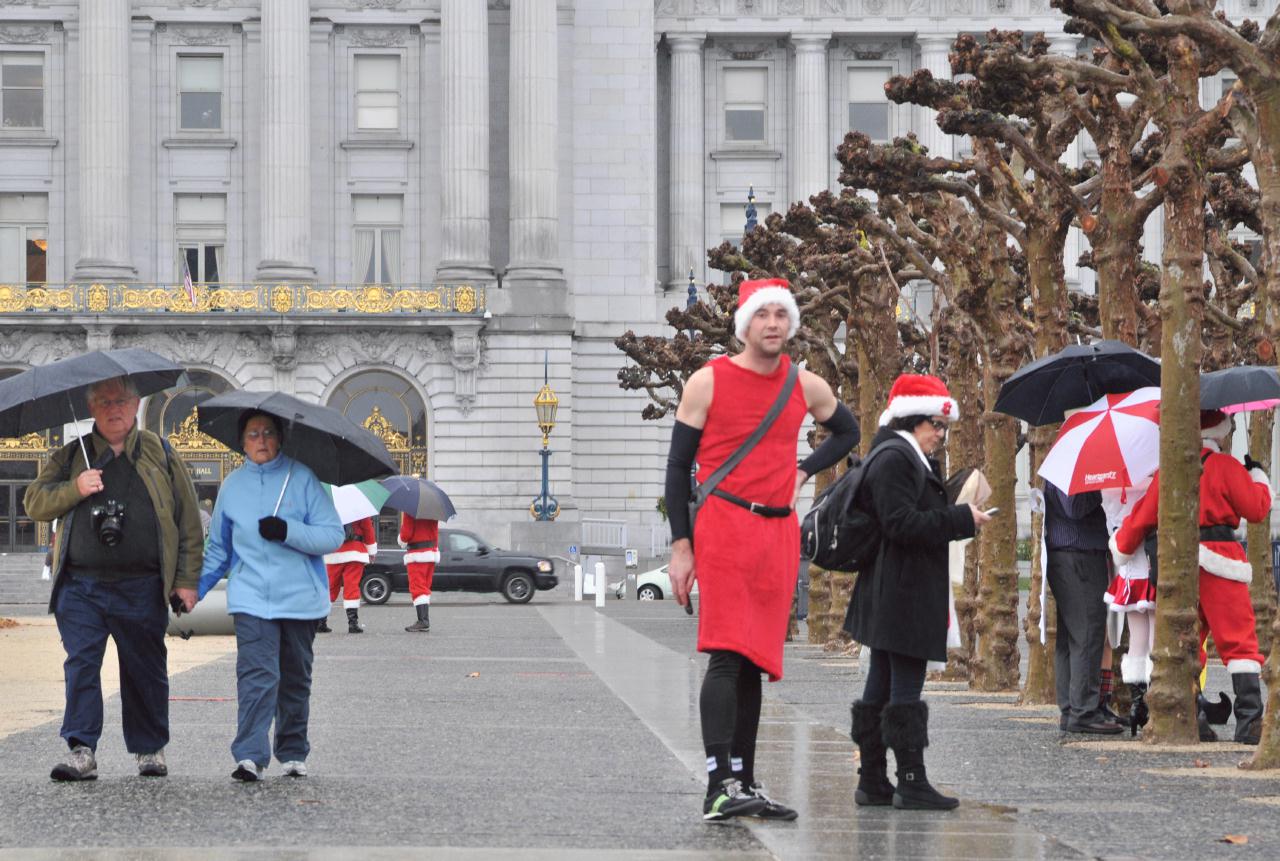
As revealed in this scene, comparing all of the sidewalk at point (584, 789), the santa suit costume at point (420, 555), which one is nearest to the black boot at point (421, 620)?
the santa suit costume at point (420, 555)

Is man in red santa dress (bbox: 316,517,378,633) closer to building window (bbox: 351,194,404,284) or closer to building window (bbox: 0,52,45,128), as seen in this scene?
building window (bbox: 351,194,404,284)

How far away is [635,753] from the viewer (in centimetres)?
1257

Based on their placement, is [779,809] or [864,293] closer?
[779,809]

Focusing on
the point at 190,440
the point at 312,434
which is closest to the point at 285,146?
the point at 190,440

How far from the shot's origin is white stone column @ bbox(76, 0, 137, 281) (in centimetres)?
6850

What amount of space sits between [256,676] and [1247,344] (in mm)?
19631

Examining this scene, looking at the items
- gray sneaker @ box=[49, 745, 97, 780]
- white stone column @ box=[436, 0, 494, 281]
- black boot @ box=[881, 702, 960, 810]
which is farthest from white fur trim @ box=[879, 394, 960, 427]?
white stone column @ box=[436, 0, 494, 281]

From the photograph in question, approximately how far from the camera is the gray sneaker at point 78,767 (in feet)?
35.3

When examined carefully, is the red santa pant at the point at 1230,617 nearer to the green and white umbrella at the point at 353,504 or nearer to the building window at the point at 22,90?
the green and white umbrella at the point at 353,504

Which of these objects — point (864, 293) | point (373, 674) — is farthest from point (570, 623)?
point (373, 674)

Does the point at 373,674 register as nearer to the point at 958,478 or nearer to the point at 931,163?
the point at 931,163

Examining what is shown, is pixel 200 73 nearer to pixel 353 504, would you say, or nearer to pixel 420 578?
pixel 420 578

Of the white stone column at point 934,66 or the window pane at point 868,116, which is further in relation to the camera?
the window pane at point 868,116

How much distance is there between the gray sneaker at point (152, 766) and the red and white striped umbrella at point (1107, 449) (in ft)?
17.8
